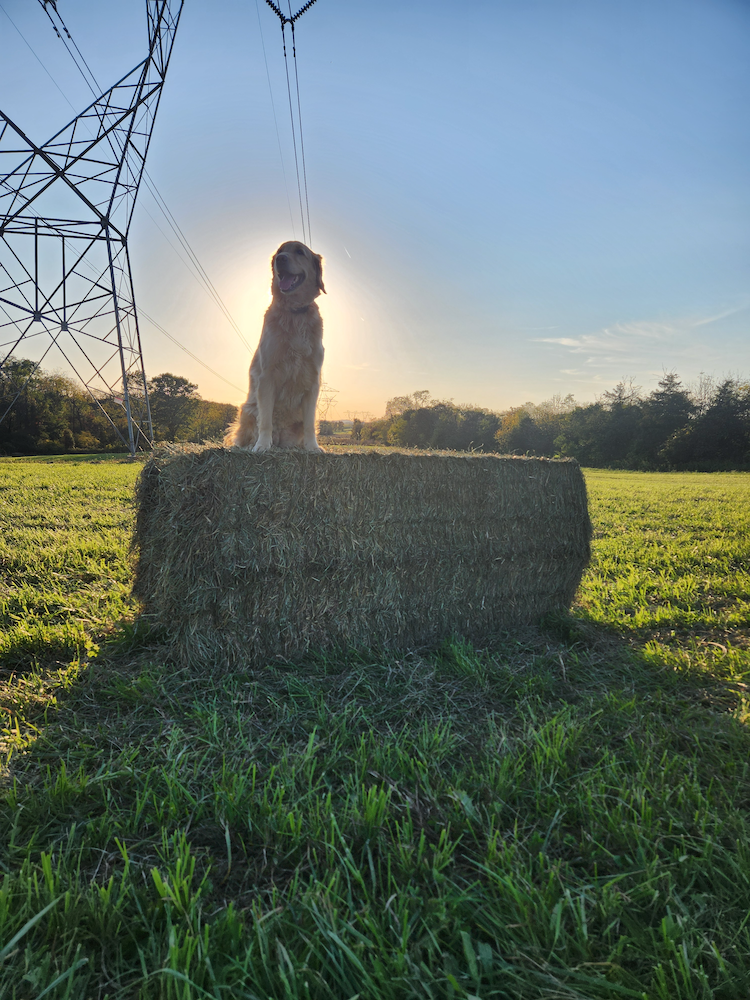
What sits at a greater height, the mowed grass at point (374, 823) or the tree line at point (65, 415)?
the tree line at point (65, 415)

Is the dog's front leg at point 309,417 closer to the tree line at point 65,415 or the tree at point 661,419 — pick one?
the tree line at point 65,415

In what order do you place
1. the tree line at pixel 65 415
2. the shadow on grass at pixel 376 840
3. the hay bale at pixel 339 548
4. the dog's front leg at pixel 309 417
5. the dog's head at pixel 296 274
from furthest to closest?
the tree line at pixel 65 415 → the dog's front leg at pixel 309 417 → the dog's head at pixel 296 274 → the hay bale at pixel 339 548 → the shadow on grass at pixel 376 840

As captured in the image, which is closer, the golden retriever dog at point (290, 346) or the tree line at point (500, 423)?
the golden retriever dog at point (290, 346)

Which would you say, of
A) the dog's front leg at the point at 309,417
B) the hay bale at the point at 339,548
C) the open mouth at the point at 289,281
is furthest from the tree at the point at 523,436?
the open mouth at the point at 289,281

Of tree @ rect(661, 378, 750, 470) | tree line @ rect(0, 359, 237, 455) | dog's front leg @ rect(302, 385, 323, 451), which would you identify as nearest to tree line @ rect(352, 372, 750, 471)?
tree @ rect(661, 378, 750, 470)

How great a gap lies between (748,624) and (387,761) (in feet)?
12.0

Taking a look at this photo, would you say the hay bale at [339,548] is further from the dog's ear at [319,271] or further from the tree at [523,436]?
the tree at [523,436]

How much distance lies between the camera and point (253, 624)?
122 inches

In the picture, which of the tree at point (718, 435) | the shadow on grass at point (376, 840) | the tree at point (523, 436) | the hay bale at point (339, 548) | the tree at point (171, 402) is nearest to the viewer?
the shadow on grass at point (376, 840)

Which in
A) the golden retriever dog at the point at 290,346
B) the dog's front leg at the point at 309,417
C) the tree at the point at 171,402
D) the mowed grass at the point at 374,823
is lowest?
the mowed grass at the point at 374,823

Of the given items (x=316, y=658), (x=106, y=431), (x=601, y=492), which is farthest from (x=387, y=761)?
(x=106, y=431)

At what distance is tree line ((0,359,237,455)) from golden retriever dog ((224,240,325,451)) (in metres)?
27.8

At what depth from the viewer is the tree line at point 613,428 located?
37.2 metres

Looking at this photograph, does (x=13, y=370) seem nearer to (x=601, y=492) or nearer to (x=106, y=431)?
(x=106, y=431)
